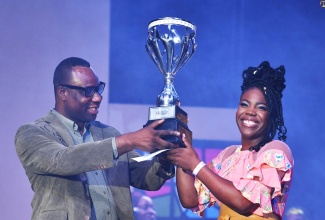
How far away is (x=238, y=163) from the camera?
304cm

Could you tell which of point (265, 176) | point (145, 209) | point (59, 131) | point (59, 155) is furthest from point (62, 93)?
point (145, 209)

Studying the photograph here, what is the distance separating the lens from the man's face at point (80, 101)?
3.41 metres

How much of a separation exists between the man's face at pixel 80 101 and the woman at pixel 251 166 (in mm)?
628

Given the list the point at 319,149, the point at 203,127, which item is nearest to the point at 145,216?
the point at 203,127

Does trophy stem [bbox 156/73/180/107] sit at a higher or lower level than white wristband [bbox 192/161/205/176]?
higher

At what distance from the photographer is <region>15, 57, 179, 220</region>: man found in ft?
9.78

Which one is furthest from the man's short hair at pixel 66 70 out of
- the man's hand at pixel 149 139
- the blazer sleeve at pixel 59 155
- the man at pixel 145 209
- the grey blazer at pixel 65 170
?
the man at pixel 145 209

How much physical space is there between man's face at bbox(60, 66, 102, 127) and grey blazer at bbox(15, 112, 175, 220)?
0.34 ft

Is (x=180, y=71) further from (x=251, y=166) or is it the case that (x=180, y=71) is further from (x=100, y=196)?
(x=251, y=166)

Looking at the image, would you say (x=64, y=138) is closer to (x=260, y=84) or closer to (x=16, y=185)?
(x=260, y=84)

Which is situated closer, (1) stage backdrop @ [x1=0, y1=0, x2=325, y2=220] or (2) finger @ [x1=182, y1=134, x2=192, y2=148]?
(2) finger @ [x1=182, y1=134, x2=192, y2=148]

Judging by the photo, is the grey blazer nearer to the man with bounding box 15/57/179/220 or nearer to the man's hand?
the man with bounding box 15/57/179/220

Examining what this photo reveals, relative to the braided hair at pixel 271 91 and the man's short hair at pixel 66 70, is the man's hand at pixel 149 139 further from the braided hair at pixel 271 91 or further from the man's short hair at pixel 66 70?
the man's short hair at pixel 66 70

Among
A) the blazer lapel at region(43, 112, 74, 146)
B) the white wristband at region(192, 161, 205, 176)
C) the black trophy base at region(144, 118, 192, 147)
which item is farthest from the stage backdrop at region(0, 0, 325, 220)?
the white wristband at region(192, 161, 205, 176)
